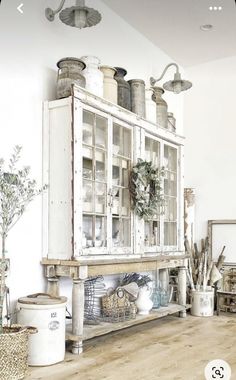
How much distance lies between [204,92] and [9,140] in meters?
3.40

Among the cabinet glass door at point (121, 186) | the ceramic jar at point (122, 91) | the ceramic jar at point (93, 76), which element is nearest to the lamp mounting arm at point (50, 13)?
the ceramic jar at point (93, 76)

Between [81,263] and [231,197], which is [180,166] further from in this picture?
[81,263]

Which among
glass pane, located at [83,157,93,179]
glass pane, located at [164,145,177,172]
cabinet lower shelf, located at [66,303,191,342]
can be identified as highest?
glass pane, located at [164,145,177,172]

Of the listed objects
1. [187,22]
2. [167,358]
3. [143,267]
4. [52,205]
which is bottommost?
[167,358]

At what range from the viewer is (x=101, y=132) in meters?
3.79

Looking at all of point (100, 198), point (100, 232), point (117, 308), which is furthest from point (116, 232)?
point (117, 308)

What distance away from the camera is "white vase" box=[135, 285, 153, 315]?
14.2 ft

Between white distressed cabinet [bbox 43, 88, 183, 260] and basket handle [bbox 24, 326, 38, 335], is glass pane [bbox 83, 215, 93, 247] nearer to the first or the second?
white distressed cabinet [bbox 43, 88, 183, 260]

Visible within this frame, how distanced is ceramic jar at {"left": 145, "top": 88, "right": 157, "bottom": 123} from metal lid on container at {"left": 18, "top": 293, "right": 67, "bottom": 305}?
2069 mm

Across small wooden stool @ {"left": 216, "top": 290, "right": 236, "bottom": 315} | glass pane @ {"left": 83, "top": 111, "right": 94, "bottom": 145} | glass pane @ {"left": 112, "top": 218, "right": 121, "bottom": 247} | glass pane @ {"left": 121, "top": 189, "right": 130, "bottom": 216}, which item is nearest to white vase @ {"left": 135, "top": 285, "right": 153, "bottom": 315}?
glass pane @ {"left": 112, "top": 218, "right": 121, "bottom": 247}

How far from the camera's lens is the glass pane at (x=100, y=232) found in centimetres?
367

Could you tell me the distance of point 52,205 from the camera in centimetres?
360

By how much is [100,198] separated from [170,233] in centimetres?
137

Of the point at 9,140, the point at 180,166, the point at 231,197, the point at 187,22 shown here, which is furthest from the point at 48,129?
the point at 231,197
